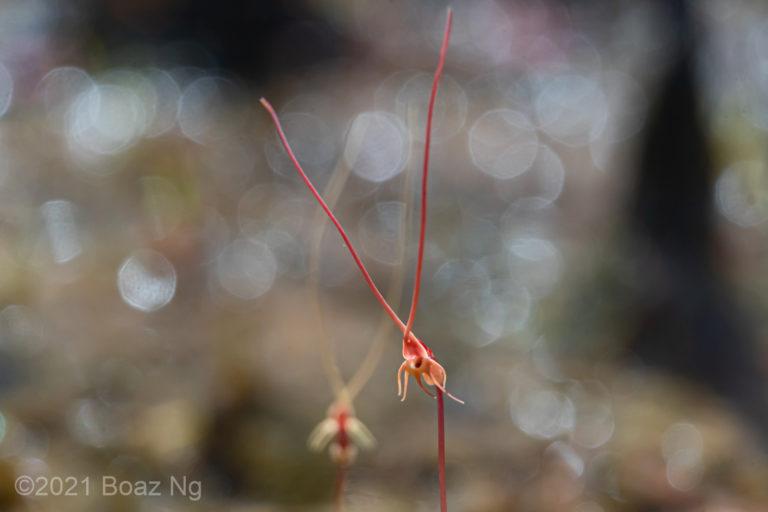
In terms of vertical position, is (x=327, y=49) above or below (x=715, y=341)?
above

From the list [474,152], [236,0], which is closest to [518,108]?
[474,152]

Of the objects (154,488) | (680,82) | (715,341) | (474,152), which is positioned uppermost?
(680,82)

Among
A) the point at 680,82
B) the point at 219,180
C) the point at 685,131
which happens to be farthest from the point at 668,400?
the point at 219,180

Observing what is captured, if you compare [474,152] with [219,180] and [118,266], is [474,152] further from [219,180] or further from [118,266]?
[118,266]

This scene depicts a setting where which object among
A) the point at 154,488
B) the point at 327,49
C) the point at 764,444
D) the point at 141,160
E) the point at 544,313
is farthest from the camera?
the point at 327,49

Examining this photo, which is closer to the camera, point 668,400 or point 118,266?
point 668,400

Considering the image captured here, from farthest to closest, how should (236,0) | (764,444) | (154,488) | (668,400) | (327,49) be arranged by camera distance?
(327,49)
(236,0)
(668,400)
(764,444)
(154,488)
